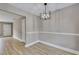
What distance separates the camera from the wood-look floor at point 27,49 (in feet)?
6.25

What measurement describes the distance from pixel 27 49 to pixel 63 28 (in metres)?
0.89

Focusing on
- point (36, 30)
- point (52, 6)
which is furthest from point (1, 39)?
point (52, 6)

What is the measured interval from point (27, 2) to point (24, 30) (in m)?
0.60

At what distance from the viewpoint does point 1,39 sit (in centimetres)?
194

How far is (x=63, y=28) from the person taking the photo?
6.46ft

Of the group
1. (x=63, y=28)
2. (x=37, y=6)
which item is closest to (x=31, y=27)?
(x=37, y=6)

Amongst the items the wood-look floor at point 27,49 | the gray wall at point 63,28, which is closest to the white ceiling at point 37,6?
the gray wall at point 63,28

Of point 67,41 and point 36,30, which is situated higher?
point 36,30

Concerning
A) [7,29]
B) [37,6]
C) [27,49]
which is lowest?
[27,49]

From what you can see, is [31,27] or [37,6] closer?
[37,6]

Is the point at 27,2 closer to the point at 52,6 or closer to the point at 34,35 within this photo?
the point at 52,6

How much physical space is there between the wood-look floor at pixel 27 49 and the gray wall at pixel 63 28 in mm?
152

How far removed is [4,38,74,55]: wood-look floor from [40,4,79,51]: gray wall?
0.50ft

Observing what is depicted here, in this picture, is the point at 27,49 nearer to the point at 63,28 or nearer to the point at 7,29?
the point at 7,29
